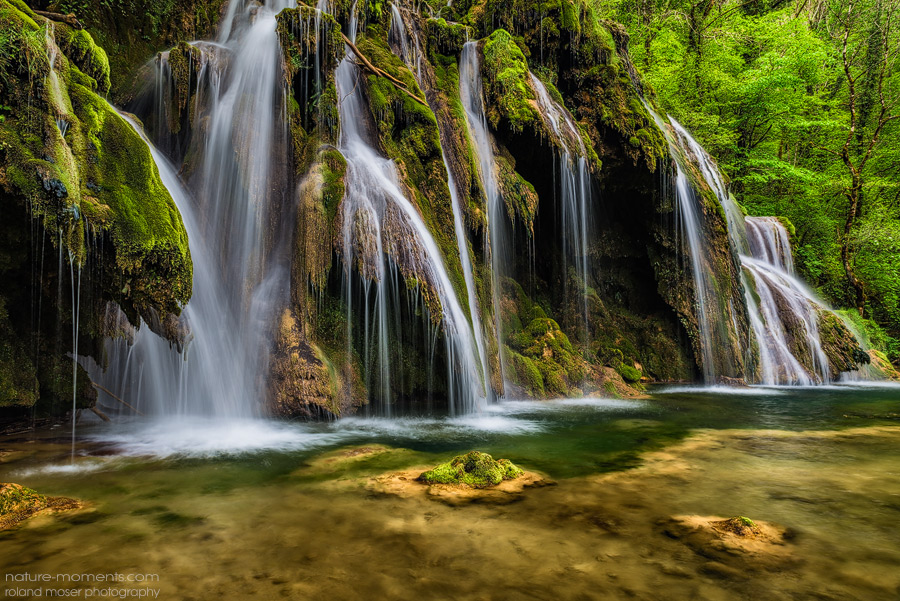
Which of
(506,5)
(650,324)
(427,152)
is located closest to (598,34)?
(506,5)

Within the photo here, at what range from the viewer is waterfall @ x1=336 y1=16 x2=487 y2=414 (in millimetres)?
7598

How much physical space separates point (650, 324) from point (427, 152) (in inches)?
331

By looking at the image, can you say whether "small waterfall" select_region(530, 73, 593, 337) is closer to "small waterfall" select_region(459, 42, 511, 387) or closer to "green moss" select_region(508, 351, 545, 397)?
"small waterfall" select_region(459, 42, 511, 387)

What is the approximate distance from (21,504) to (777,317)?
654 inches

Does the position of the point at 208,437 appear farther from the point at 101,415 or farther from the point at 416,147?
the point at 416,147

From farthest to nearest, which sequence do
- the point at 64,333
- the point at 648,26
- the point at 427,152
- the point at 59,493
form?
1. the point at 648,26
2. the point at 427,152
3. the point at 64,333
4. the point at 59,493

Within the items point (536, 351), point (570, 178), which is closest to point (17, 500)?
point (536, 351)

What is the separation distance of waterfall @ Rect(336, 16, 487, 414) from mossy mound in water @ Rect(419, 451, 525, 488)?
11.5ft

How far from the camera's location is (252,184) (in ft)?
26.6

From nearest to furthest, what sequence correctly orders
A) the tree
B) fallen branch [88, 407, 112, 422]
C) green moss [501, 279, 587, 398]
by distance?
fallen branch [88, 407, 112, 422], green moss [501, 279, 587, 398], the tree

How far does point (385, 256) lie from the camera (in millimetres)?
7668

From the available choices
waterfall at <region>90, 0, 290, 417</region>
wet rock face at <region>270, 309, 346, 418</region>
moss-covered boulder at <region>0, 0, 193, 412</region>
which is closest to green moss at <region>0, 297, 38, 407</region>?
moss-covered boulder at <region>0, 0, 193, 412</region>

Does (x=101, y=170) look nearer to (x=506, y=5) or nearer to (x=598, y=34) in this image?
(x=506, y=5)

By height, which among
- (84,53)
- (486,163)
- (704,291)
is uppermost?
(486,163)
